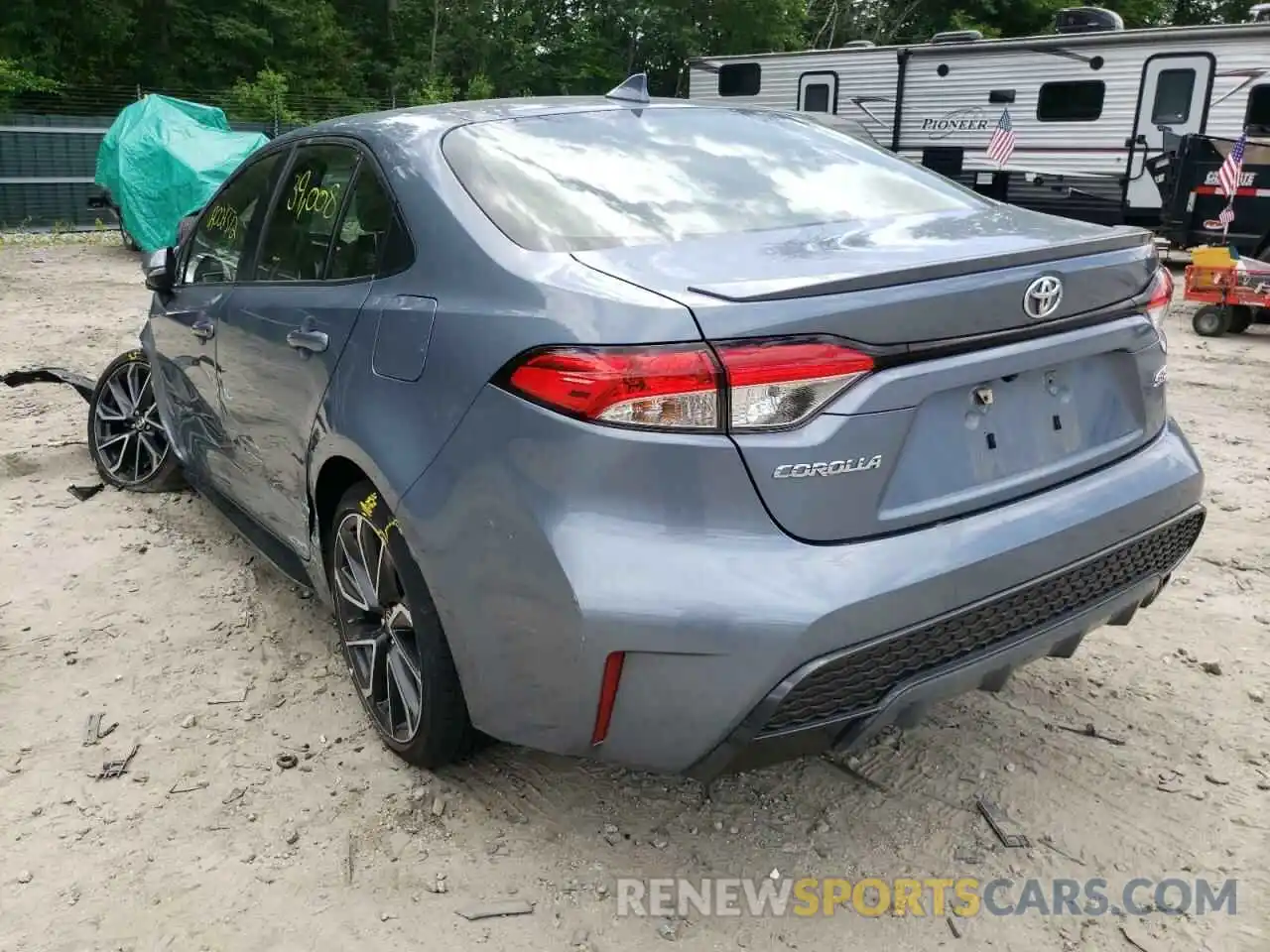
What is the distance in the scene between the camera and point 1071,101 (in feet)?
49.6

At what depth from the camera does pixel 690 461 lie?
1.96m

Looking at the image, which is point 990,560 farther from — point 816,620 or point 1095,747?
point 1095,747

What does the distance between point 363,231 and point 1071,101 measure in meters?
14.8

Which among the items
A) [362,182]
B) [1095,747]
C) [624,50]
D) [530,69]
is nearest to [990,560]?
[1095,747]

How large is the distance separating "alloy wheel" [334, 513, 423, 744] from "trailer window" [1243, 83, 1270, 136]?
555 inches

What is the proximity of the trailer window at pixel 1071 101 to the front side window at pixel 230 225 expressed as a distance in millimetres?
14110

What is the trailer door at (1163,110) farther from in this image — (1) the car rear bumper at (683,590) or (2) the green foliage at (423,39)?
(2) the green foliage at (423,39)

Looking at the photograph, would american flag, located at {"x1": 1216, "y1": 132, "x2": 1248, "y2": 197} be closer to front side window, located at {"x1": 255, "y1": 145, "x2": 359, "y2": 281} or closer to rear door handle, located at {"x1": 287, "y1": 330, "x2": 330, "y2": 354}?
front side window, located at {"x1": 255, "y1": 145, "x2": 359, "y2": 281}

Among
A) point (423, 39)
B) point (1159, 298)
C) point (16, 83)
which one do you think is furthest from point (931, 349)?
point (423, 39)

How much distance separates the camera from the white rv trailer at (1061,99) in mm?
13539

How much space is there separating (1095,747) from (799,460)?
153 cm

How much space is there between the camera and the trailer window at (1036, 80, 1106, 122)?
48.8 ft

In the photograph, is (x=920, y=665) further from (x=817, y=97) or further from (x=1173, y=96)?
(x=817, y=97)

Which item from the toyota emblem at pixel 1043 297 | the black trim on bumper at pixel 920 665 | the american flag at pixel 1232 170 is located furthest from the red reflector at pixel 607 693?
the american flag at pixel 1232 170
